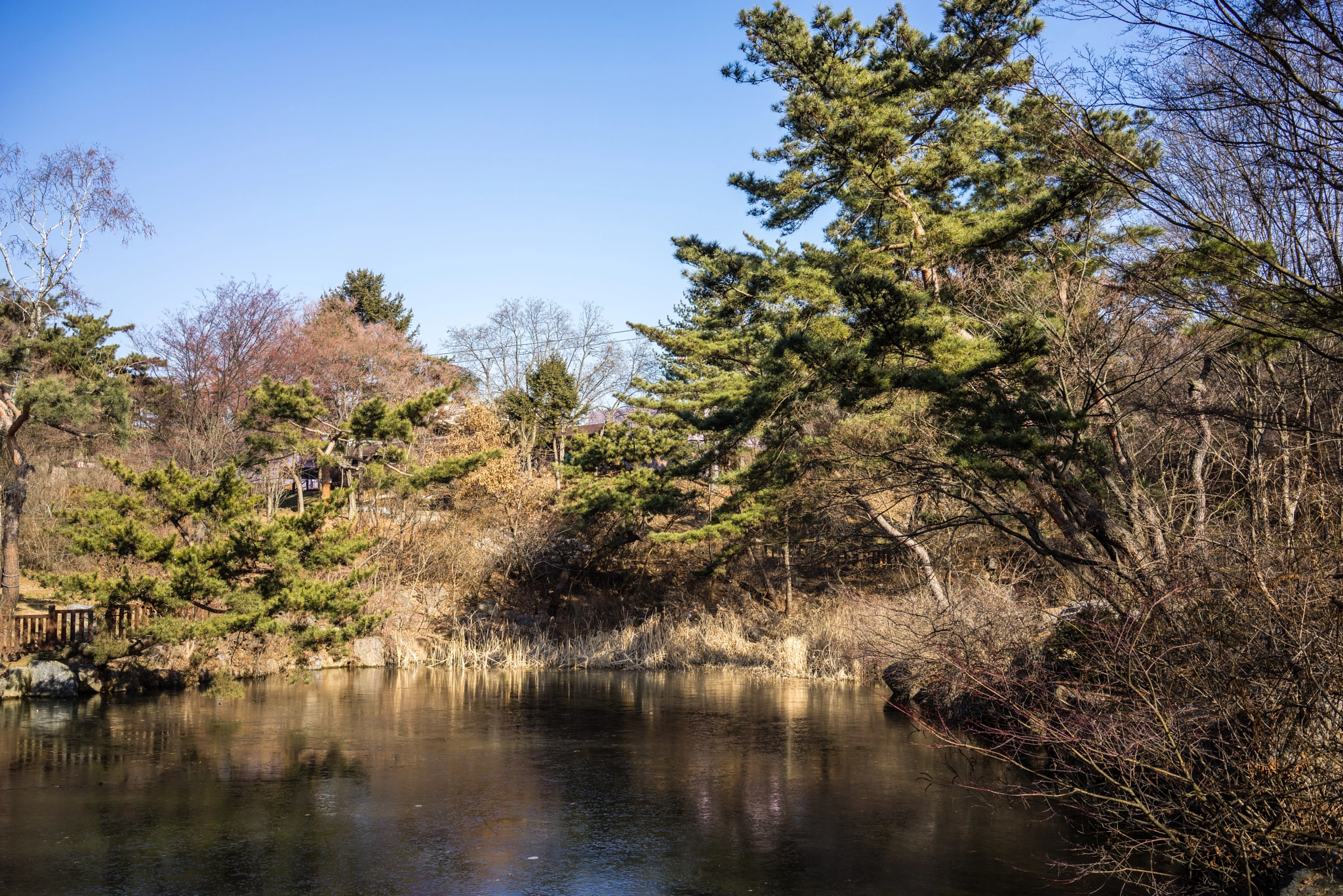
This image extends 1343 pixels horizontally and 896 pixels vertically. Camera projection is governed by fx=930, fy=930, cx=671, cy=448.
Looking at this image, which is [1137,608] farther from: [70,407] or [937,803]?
[70,407]

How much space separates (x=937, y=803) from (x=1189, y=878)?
2.95 meters

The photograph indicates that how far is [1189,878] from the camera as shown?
669cm

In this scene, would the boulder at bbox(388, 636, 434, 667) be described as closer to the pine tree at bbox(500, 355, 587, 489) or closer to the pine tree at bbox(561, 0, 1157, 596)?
the pine tree at bbox(561, 0, 1157, 596)

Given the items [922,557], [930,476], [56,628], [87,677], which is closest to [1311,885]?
[930,476]

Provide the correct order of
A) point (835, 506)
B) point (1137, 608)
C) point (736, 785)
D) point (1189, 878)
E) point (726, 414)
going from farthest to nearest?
point (835, 506), point (726, 414), point (736, 785), point (1137, 608), point (1189, 878)

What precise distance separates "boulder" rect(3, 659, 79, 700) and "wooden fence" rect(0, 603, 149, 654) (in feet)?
2.71

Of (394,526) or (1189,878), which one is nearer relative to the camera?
(1189,878)

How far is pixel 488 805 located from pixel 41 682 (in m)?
10.8

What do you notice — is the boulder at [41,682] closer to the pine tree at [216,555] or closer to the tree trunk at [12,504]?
the pine tree at [216,555]

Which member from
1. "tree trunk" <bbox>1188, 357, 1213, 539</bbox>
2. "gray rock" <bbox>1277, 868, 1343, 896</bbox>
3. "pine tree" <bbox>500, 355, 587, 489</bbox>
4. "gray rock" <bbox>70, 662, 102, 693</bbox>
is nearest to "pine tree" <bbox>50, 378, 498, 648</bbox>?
"gray rock" <bbox>70, 662, 102, 693</bbox>

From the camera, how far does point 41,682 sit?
50.6 feet

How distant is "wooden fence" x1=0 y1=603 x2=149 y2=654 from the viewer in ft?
53.5

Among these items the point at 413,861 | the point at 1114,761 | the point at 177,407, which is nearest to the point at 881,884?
the point at 1114,761

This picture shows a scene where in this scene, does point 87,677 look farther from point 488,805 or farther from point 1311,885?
point 1311,885
